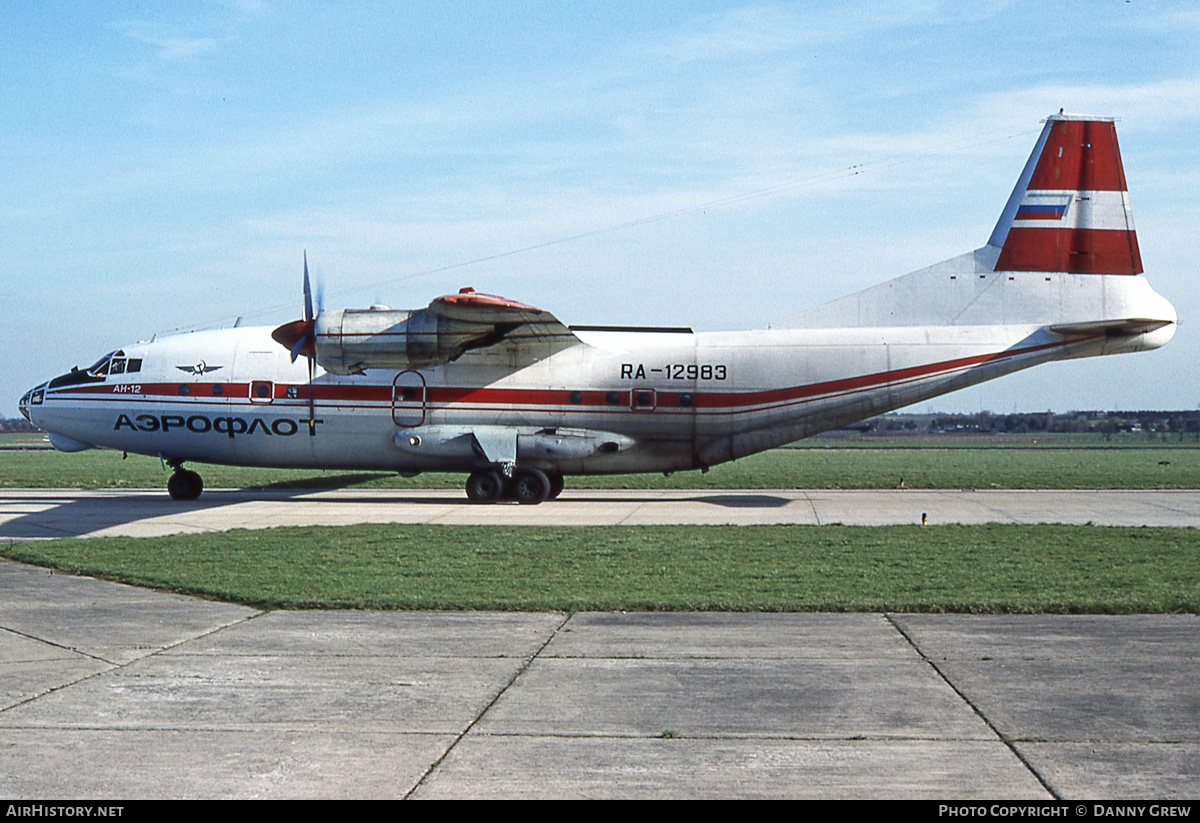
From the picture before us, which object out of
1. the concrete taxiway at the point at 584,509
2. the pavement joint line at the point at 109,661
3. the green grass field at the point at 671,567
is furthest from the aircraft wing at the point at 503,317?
the pavement joint line at the point at 109,661

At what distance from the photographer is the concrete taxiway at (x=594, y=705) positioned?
5.63m

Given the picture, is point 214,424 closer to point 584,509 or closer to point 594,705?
point 584,509

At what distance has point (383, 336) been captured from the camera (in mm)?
23859

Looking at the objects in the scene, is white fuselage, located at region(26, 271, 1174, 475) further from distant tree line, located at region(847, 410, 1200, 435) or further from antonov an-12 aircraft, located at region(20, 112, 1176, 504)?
distant tree line, located at region(847, 410, 1200, 435)

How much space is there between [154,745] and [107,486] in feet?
94.6

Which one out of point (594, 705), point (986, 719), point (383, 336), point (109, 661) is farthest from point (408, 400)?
point (986, 719)

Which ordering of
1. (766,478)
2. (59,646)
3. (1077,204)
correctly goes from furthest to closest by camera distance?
(766,478)
(1077,204)
(59,646)

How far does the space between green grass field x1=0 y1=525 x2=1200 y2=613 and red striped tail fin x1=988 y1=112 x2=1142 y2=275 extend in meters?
8.53

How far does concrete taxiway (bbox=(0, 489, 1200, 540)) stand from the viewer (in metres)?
20.7

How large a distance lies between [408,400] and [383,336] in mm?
2148

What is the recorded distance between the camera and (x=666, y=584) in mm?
12547

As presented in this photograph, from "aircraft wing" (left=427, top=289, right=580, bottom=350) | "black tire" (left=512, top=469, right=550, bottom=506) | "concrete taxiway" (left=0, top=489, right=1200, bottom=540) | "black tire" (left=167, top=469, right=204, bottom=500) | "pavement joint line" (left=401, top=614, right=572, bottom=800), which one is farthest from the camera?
"black tire" (left=167, top=469, right=204, bottom=500)

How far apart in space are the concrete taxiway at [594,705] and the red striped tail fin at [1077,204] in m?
16.5

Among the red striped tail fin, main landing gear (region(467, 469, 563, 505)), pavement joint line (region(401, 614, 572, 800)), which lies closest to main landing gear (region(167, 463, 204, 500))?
main landing gear (region(467, 469, 563, 505))
